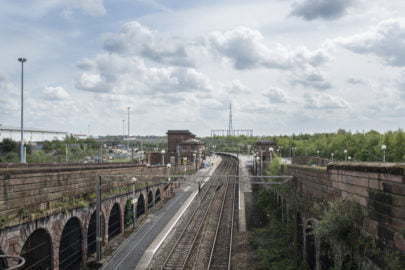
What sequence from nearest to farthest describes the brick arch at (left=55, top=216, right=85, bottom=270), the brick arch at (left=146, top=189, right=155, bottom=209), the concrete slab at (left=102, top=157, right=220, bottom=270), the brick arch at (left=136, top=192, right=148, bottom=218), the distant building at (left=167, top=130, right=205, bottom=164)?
the brick arch at (left=55, top=216, right=85, bottom=270) < the concrete slab at (left=102, top=157, right=220, bottom=270) < the brick arch at (left=136, top=192, right=148, bottom=218) < the brick arch at (left=146, top=189, right=155, bottom=209) < the distant building at (left=167, top=130, right=205, bottom=164)

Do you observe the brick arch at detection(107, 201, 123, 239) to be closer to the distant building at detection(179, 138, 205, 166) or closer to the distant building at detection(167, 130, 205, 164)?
the distant building at detection(167, 130, 205, 164)

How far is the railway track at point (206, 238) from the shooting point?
883 inches

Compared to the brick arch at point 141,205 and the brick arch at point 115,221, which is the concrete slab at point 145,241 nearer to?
the brick arch at point 141,205

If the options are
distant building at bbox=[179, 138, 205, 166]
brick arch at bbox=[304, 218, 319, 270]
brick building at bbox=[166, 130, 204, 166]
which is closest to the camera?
brick arch at bbox=[304, 218, 319, 270]

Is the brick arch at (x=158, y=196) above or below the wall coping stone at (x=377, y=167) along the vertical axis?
below

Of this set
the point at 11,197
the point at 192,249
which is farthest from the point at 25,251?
the point at 192,249

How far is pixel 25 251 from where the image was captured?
1641cm

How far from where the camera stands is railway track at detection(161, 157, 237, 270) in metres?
22.4

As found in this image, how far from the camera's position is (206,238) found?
29.1m

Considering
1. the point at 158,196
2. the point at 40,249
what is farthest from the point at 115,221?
the point at 158,196

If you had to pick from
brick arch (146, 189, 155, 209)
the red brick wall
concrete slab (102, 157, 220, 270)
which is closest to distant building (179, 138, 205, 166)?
brick arch (146, 189, 155, 209)

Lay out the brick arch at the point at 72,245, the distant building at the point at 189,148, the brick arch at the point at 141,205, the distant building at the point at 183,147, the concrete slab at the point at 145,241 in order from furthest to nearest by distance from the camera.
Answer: the distant building at the point at 189,148 → the distant building at the point at 183,147 → the brick arch at the point at 141,205 → the concrete slab at the point at 145,241 → the brick arch at the point at 72,245

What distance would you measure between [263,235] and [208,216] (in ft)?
39.0

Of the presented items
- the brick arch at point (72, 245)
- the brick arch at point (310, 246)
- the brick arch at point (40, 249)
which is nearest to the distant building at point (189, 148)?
the brick arch at point (72, 245)
